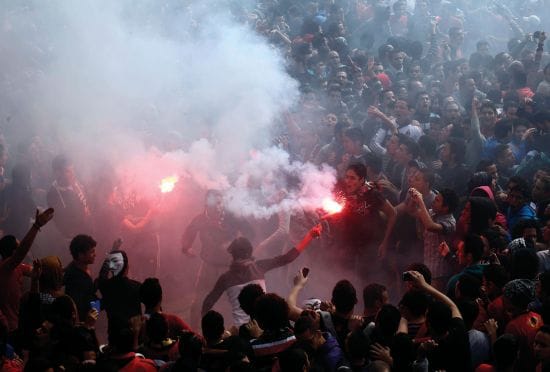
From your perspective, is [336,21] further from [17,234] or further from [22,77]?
[17,234]

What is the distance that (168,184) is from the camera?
8945mm

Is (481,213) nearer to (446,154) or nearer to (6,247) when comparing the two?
(446,154)

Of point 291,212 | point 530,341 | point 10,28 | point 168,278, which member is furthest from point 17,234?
point 530,341

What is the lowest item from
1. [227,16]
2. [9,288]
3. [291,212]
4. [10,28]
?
[9,288]

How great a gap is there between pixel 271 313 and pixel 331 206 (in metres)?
3.34

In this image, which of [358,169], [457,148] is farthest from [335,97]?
[358,169]

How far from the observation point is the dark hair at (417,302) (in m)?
4.39

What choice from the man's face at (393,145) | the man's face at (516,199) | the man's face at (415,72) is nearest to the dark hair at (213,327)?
the man's face at (516,199)

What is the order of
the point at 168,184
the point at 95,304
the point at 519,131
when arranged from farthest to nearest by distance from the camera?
the point at 168,184 < the point at 519,131 < the point at 95,304

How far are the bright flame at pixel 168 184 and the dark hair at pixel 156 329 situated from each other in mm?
4660

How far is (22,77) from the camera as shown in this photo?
1206cm

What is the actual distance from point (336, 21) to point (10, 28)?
7301 millimetres

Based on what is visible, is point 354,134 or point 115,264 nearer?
point 115,264

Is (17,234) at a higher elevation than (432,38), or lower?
lower
